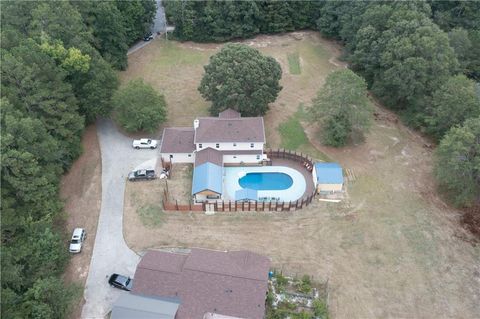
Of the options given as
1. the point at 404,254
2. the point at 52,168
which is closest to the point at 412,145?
the point at 404,254

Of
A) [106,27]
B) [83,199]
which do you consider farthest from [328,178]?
[106,27]

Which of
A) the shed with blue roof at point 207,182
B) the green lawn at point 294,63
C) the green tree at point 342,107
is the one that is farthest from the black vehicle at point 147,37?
the shed with blue roof at point 207,182

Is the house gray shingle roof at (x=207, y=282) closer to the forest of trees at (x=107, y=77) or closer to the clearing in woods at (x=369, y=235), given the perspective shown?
the clearing in woods at (x=369, y=235)

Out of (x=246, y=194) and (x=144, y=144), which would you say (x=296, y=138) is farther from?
(x=144, y=144)

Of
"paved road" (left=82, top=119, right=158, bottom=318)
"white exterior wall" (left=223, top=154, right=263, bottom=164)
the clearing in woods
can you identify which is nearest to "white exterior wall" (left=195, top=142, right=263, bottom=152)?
"white exterior wall" (left=223, top=154, right=263, bottom=164)

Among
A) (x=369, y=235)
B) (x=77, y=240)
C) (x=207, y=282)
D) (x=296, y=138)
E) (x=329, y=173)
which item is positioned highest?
(x=296, y=138)

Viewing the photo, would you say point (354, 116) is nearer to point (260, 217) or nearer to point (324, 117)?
point (324, 117)
